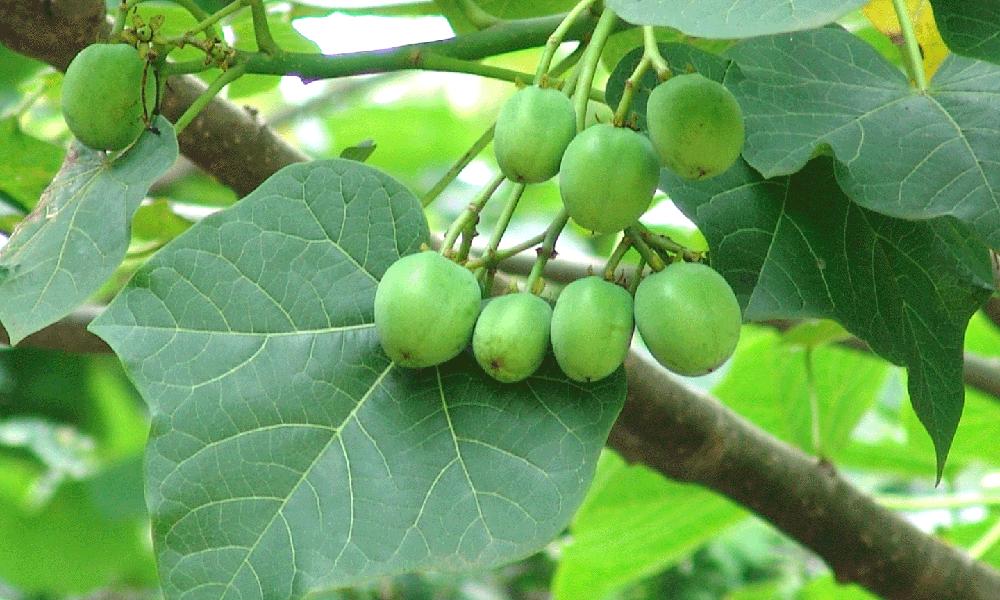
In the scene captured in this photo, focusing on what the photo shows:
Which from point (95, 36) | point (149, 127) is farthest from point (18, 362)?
point (149, 127)

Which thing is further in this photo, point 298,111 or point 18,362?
point 298,111

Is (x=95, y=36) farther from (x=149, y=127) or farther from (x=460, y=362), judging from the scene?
(x=460, y=362)

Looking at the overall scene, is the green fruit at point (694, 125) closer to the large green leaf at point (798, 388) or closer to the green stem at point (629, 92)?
the green stem at point (629, 92)

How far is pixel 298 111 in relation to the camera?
10.7 ft

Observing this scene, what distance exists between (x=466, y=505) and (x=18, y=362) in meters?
Result: 2.21

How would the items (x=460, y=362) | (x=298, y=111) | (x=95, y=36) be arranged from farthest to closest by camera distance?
(x=298, y=111) < (x=95, y=36) < (x=460, y=362)

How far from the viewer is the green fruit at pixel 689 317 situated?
0.91 m

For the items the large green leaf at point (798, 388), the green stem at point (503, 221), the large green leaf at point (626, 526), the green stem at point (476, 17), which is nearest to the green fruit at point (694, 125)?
the green stem at point (503, 221)

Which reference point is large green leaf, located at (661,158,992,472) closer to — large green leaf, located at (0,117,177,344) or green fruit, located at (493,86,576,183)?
green fruit, located at (493,86,576,183)

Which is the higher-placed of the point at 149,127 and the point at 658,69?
the point at 658,69

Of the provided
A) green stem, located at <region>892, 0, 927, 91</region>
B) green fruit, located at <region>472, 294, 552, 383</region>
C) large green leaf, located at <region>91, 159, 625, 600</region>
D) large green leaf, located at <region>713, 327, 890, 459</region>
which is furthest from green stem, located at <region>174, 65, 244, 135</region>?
large green leaf, located at <region>713, 327, 890, 459</region>

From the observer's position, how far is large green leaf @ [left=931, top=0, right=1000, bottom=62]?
98 cm

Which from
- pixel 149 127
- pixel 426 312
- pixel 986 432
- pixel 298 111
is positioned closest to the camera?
→ pixel 426 312

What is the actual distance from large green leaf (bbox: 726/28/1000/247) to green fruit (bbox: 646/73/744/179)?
83mm
